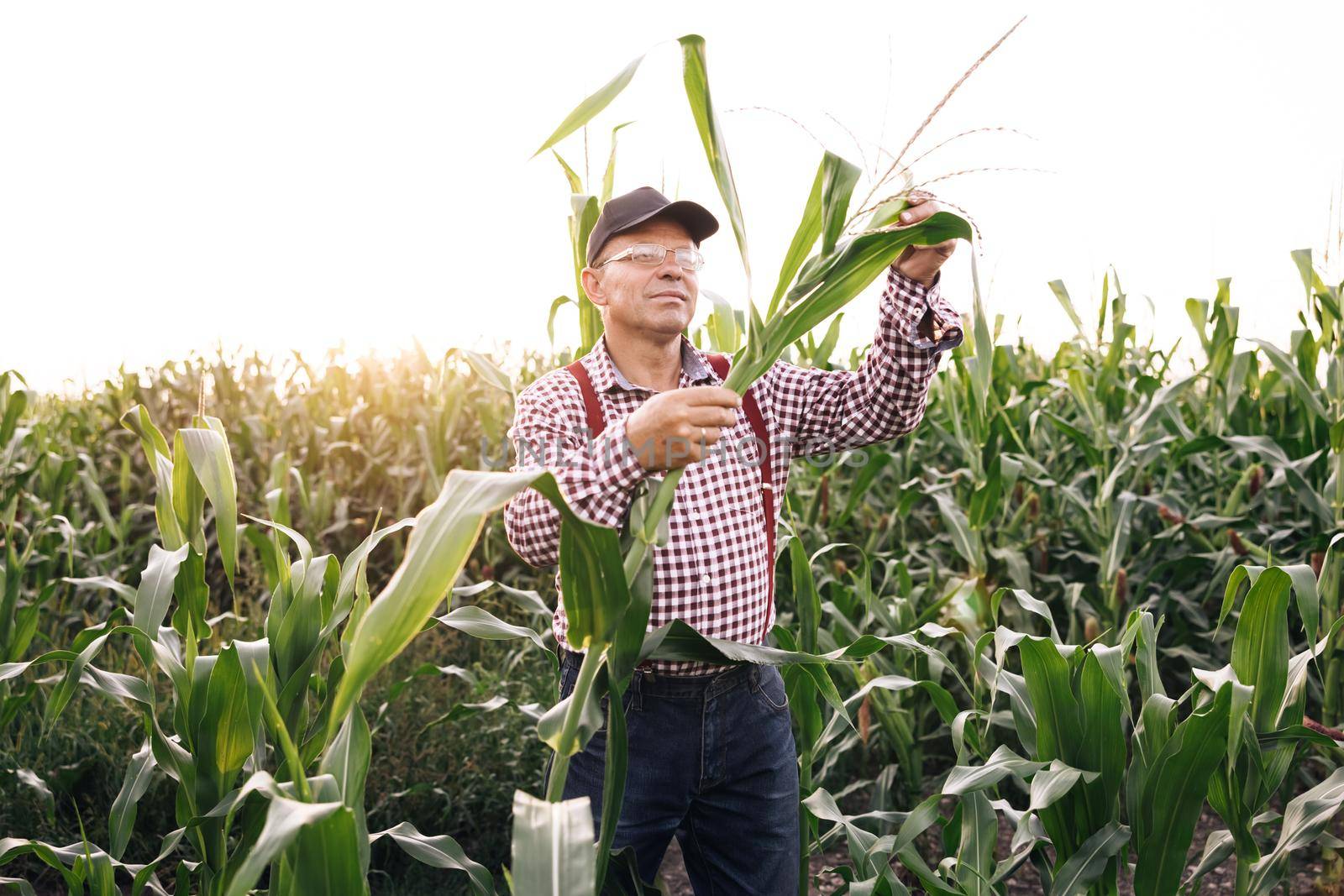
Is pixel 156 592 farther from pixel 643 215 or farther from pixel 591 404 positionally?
pixel 643 215

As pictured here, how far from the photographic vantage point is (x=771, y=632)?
8.16 feet

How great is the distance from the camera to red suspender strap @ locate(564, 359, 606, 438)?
1.99m

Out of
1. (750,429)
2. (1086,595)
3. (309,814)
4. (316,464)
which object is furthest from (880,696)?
(316,464)

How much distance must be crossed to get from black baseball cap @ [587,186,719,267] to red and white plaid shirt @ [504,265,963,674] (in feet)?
0.70

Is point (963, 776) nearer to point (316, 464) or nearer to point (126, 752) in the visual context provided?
point (126, 752)

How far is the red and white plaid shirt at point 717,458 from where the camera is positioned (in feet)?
6.28

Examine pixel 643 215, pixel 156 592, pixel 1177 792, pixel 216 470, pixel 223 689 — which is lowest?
pixel 1177 792

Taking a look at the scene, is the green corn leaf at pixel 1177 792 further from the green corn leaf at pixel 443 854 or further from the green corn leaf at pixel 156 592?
the green corn leaf at pixel 156 592

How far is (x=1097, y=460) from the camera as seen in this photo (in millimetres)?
3449

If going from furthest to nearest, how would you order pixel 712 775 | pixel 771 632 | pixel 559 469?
pixel 771 632 → pixel 712 775 → pixel 559 469

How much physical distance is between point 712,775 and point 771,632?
49cm

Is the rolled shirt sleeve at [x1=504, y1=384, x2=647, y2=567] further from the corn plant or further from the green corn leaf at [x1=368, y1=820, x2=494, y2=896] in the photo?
the green corn leaf at [x1=368, y1=820, x2=494, y2=896]

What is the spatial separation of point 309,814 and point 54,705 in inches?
56.6

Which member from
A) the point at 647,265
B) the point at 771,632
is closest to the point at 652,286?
the point at 647,265
